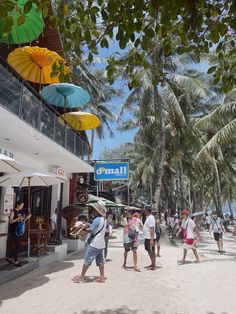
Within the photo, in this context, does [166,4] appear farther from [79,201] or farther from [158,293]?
[79,201]

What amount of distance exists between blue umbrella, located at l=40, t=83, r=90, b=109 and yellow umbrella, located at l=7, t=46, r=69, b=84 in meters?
0.45

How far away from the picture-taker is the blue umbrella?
1287 centimetres

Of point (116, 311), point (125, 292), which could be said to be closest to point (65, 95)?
point (125, 292)

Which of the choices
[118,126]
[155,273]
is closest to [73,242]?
[155,273]

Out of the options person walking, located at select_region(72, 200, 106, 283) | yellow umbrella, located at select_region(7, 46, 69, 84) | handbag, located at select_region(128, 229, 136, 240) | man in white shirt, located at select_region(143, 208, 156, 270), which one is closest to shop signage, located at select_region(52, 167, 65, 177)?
yellow umbrella, located at select_region(7, 46, 69, 84)

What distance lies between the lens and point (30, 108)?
1005cm

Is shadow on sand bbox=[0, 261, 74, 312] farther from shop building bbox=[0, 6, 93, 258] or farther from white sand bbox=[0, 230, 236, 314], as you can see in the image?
shop building bbox=[0, 6, 93, 258]

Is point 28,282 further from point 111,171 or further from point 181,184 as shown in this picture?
point 181,184

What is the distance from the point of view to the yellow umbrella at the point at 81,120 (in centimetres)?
1495

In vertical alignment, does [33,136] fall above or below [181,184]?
below

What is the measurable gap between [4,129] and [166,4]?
6.35 meters

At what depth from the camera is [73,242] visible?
14906mm

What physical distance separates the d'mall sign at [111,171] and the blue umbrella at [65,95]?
162 inches

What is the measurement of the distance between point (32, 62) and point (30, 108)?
268cm
